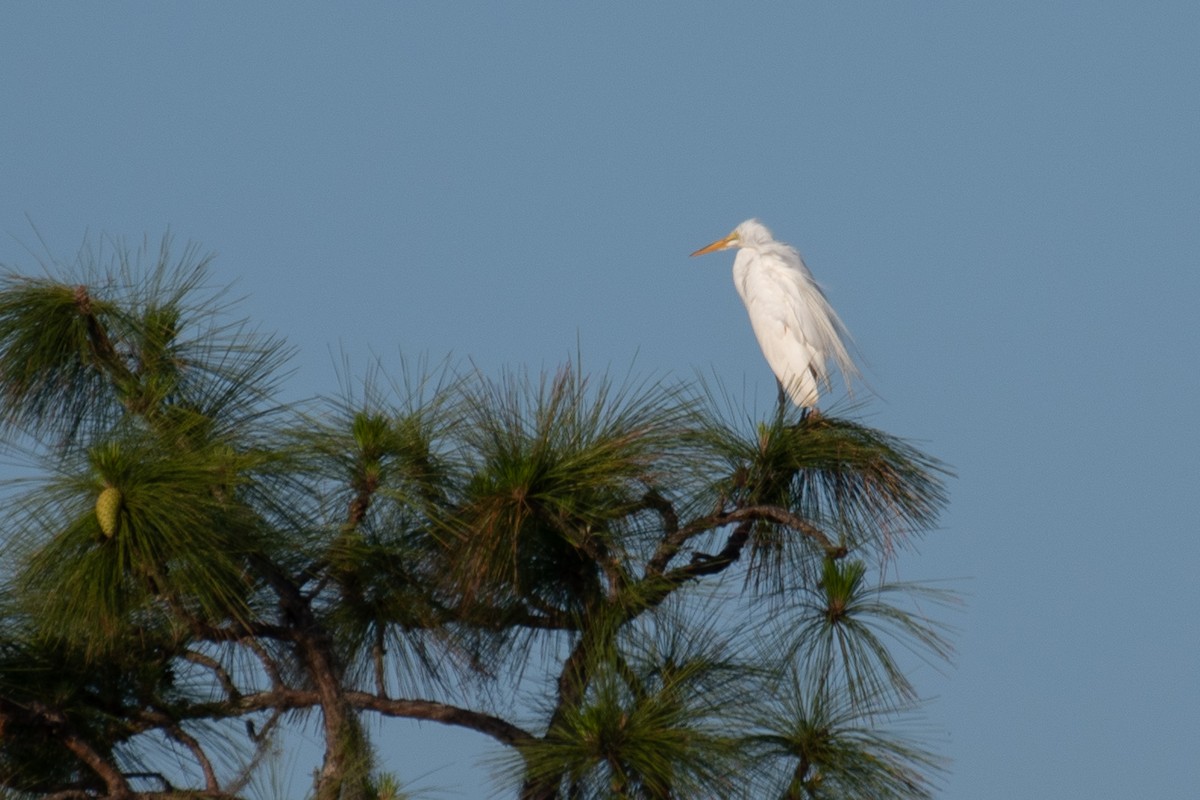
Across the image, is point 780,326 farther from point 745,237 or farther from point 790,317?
point 745,237

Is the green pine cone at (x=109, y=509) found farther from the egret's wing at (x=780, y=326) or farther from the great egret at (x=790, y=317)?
the egret's wing at (x=780, y=326)

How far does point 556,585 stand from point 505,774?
548 mm

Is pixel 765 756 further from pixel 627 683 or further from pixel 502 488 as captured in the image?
pixel 502 488

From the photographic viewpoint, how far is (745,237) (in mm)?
6859

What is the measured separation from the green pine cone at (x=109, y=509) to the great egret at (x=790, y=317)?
3.08 m

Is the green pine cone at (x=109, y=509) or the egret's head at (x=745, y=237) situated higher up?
the egret's head at (x=745, y=237)

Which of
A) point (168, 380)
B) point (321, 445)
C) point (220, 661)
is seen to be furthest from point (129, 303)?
point (220, 661)

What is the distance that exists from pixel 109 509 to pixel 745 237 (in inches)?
179

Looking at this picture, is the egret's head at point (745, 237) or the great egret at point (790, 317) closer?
the great egret at point (790, 317)

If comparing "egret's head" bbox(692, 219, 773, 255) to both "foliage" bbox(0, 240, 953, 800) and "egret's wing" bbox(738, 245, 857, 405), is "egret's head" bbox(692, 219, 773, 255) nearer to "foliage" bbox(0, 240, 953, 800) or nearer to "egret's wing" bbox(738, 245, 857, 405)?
"egret's wing" bbox(738, 245, 857, 405)

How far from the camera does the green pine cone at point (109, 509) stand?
2.62 m

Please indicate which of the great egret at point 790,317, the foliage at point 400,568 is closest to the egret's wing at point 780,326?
the great egret at point 790,317

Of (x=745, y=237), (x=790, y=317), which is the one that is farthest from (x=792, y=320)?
(x=745, y=237)

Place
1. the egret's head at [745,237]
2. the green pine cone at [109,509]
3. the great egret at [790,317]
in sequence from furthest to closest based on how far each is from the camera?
the egret's head at [745,237], the great egret at [790,317], the green pine cone at [109,509]
